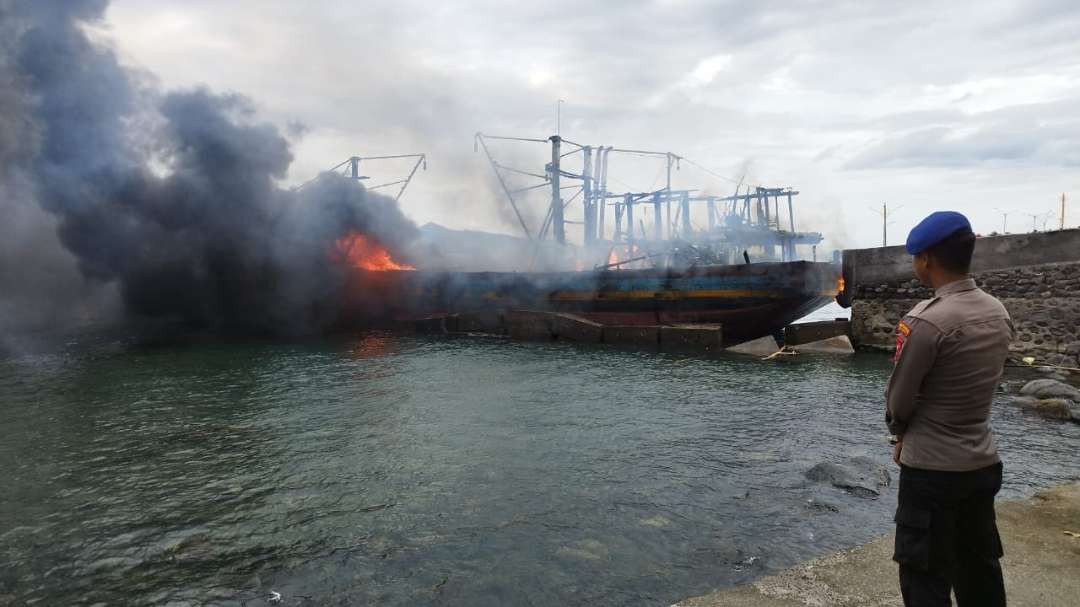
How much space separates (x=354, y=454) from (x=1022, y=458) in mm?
10520

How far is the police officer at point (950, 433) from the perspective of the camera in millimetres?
3002

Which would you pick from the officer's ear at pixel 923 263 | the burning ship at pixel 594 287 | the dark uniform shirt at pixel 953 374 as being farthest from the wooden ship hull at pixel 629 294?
the dark uniform shirt at pixel 953 374

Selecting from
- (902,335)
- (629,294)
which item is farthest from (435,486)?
(629,294)

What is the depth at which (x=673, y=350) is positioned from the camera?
2388 centimetres

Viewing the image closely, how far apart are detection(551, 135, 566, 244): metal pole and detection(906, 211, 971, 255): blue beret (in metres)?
44.6

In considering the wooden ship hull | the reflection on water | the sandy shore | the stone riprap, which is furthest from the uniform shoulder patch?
the wooden ship hull

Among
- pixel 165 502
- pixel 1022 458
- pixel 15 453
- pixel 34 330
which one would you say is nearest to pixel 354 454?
pixel 165 502

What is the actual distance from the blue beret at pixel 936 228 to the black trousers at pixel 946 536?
1.18 m

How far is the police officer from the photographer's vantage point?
3.00m

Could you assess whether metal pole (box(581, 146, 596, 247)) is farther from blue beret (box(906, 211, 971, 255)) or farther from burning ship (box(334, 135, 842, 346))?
blue beret (box(906, 211, 971, 255))

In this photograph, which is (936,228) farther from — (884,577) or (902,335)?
(884,577)

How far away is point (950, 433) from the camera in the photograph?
305 cm

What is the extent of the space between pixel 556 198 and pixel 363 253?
1769 centimetres

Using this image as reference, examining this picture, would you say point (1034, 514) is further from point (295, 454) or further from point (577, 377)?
point (577, 377)
